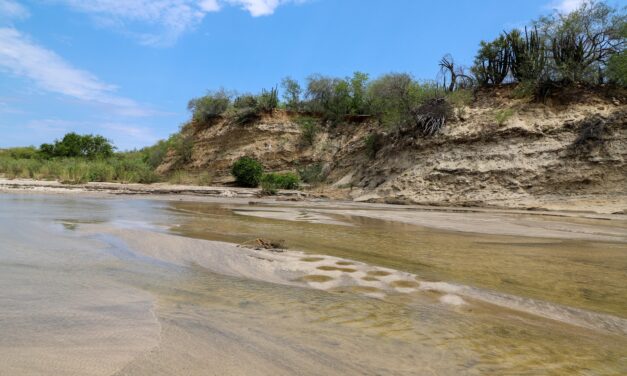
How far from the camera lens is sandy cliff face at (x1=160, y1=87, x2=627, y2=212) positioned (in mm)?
14609

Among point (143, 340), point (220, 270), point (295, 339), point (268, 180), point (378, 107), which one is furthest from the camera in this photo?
point (378, 107)

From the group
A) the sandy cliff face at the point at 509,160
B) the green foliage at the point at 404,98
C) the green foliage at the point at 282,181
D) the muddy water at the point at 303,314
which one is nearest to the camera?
the muddy water at the point at 303,314

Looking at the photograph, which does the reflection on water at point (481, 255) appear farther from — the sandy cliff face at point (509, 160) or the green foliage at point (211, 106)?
the green foliage at point (211, 106)

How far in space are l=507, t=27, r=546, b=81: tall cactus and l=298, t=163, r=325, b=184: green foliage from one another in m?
11.6

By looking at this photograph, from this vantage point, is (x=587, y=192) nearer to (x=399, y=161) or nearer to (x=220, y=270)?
(x=399, y=161)

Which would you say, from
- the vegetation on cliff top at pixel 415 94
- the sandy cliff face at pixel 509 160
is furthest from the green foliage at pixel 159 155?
the sandy cliff face at pixel 509 160

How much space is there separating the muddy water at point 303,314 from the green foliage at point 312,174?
18.7 meters

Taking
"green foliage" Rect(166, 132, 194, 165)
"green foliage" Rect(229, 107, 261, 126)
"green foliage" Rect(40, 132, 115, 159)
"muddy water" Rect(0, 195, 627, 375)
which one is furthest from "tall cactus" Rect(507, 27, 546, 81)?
"green foliage" Rect(40, 132, 115, 159)

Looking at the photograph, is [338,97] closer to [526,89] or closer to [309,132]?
[309,132]

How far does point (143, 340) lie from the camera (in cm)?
212

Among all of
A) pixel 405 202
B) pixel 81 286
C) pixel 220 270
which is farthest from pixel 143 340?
pixel 405 202

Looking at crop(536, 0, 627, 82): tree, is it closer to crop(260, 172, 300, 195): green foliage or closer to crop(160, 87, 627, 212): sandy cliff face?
crop(160, 87, 627, 212): sandy cliff face

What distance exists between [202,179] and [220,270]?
23355 mm

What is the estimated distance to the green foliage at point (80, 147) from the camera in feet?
120
